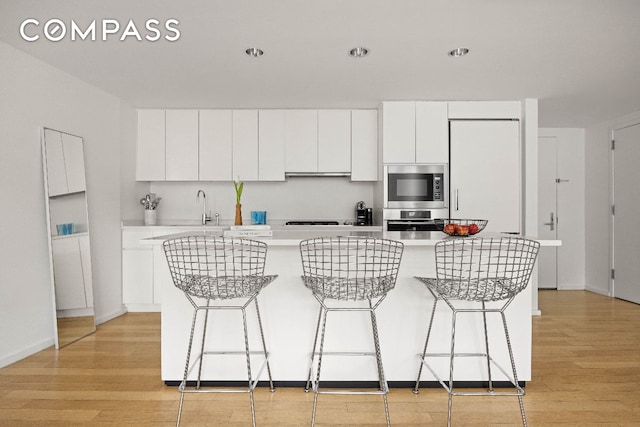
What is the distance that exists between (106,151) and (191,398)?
302 cm

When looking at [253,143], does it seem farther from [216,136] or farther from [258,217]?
[258,217]

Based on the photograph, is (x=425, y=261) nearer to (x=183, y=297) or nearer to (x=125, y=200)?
(x=183, y=297)

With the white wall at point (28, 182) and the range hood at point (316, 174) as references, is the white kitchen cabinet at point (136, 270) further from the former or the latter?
the range hood at point (316, 174)

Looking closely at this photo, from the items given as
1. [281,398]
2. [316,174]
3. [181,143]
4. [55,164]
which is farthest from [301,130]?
→ [281,398]

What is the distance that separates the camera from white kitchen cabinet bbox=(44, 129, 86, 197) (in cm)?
379

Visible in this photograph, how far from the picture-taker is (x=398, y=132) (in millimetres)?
4941

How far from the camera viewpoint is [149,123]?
5.31 meters

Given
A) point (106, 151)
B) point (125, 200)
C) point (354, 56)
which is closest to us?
point (354, 56)

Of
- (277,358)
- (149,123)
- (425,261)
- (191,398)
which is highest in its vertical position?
(149,123)

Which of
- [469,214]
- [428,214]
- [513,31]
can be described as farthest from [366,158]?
[513,31]

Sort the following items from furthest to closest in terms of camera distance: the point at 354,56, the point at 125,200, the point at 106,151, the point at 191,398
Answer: the point at 125,200 → the point at 106,151 → the point at 354,56 → the point at 191,398

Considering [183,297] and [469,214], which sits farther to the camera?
[469,214]

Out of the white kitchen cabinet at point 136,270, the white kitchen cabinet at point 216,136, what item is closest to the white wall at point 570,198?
the white kitchen cabinet at point 216,136

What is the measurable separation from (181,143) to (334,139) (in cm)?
181
